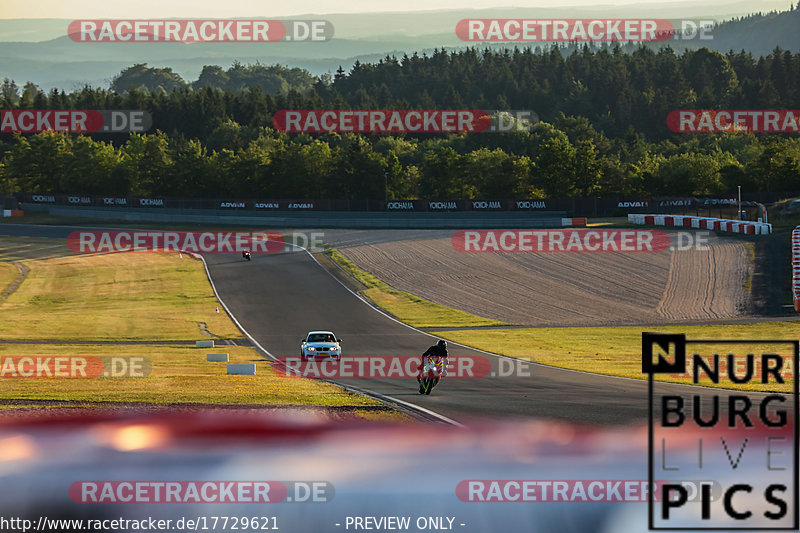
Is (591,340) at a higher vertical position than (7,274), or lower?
lower

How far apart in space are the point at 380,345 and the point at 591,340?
1041 cm

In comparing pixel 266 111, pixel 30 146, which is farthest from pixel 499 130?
pixel 30 146

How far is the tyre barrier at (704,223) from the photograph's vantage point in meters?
71.9

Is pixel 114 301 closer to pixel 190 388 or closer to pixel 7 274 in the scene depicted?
pixel 7 274

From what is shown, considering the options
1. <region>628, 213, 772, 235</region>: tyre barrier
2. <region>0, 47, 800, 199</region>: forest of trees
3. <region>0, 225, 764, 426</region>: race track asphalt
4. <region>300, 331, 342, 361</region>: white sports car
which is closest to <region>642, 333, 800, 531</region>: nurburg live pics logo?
<region>0, 225, 764, 426</region>: race track asphalt

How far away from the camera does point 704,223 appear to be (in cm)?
8069

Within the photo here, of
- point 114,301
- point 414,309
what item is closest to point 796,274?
point 414,309

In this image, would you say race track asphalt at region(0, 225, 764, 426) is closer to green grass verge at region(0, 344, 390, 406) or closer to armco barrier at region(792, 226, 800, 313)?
green grass verge at region(0, 344, 390, 406)

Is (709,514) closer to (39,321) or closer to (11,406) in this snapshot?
(11,406)

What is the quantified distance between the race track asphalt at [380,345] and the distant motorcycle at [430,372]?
0.31 m

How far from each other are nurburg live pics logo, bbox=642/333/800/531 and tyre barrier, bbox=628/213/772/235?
56.5 metres

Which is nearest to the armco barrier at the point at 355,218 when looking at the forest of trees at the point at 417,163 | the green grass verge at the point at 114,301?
the green grass verge at the point at 114,301

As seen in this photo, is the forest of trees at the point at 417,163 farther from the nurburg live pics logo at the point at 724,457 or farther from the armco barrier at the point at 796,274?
the nurburg live pics logo at the point at 724,457

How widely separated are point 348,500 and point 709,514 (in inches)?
238
